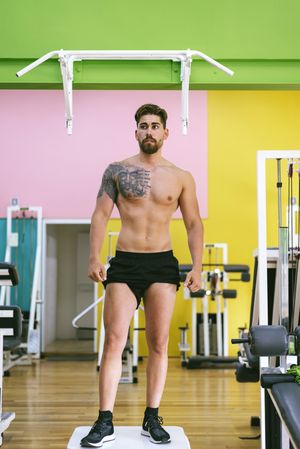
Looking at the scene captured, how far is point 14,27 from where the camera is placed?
304 centimetres

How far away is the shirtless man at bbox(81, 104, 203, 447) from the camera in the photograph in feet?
8.62

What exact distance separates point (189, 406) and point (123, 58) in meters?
2.91

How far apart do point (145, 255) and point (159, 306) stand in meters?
0.23

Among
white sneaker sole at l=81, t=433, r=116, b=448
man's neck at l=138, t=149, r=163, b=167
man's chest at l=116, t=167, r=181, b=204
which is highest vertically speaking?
man's neck at l=138, t=149, r=163, b=167

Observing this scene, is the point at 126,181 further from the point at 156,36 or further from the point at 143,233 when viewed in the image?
the point at 156,36

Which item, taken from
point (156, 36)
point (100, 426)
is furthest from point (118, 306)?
point (156, 36)

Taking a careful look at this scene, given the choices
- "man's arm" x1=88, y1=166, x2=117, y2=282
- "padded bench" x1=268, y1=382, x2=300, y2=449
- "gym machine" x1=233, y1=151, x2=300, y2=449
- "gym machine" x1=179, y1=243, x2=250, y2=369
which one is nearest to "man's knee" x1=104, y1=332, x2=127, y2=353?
Answer: "man's arm" x1=88, y1=166, x2=117, y2=282

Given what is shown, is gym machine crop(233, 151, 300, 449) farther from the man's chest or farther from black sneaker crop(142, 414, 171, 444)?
the man's chest

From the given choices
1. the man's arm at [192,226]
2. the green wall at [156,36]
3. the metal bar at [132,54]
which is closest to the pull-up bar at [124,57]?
the metal bar at [132,54]

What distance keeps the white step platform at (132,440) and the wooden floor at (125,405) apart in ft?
3.03

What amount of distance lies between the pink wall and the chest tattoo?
215 inches

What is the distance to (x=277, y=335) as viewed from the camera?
1.97m

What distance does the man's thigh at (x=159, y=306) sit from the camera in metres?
2.66

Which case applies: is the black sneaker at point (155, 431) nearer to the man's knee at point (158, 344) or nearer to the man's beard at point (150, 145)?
the man's knee at point (158, 344)
